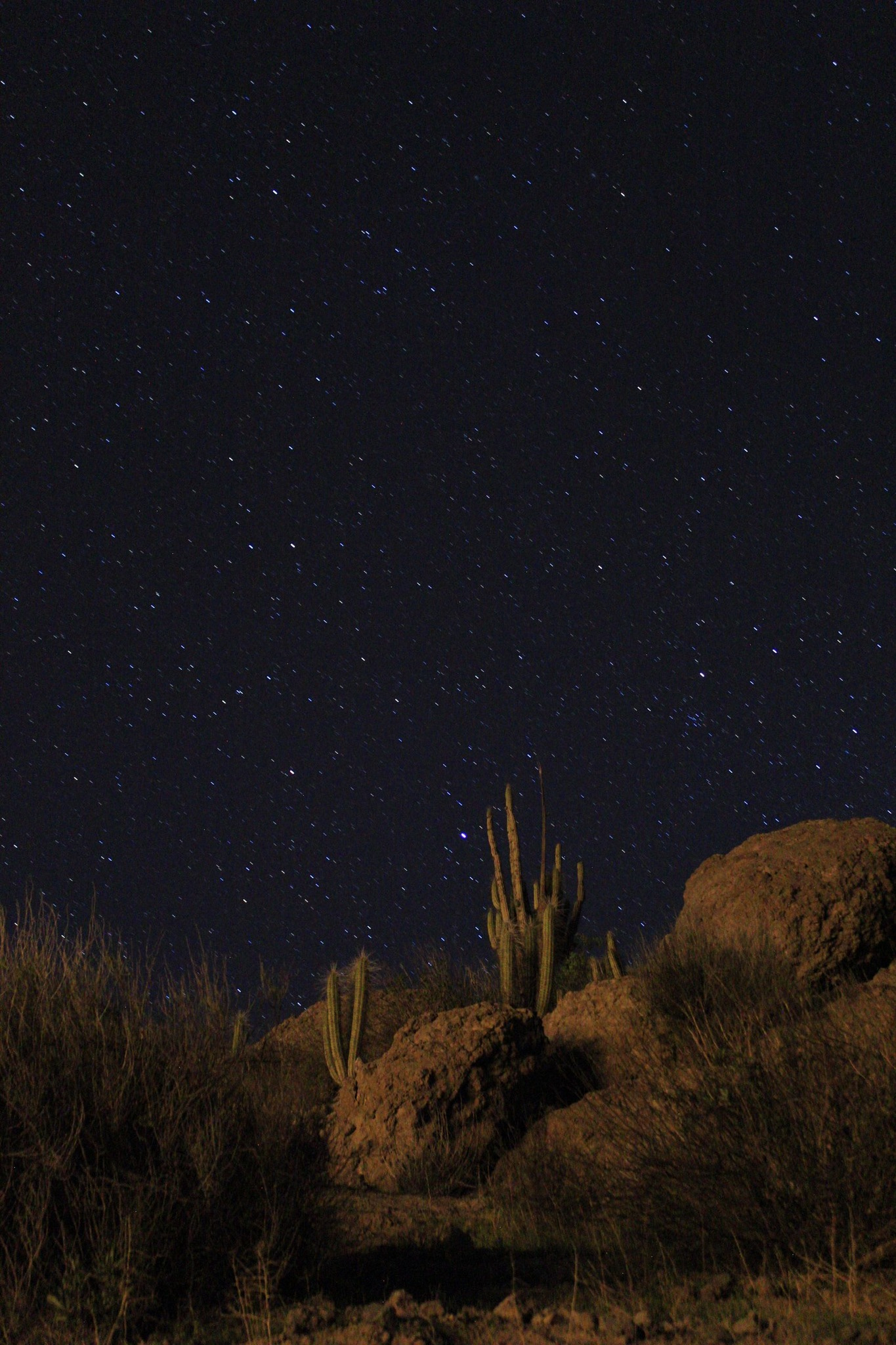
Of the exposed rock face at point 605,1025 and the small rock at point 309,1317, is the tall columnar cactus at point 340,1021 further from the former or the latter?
the small rock at point 309,1317

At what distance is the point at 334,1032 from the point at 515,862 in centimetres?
595

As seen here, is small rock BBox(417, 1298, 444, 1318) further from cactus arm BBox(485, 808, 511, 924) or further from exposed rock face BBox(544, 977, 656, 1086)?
cactus arm BBox(485, 808, 511, 924)

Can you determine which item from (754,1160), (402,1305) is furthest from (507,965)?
(402,1305)

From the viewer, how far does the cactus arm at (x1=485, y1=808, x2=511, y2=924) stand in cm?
1938

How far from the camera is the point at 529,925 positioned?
58.7 feet

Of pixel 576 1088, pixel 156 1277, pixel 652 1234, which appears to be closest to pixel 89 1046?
pixel 156 1277

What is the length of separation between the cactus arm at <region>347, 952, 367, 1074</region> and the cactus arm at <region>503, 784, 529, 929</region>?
471cm

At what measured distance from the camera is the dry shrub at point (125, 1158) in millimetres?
6117

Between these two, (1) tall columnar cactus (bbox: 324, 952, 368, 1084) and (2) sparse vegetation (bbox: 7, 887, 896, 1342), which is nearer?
(2) sparse vegetation (bbox: 7, 887, 896, 1342)

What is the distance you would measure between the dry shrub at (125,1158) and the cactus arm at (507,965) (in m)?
8.63

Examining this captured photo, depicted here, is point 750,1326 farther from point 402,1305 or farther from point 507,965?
point 507,965

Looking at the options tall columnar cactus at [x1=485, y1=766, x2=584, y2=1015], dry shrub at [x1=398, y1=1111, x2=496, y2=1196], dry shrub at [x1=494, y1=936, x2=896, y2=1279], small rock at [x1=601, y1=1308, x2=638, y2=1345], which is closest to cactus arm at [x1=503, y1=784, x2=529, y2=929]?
tall columnar cactus at [x1=485, y1=766, x2=584, y2=1015]

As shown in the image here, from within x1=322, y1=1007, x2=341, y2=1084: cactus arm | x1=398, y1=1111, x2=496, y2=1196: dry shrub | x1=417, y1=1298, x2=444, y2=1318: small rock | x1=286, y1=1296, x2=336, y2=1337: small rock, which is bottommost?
x1=398, y1=1111, x2=496, y2=1196: dry shrub

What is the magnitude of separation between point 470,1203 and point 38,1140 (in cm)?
509
